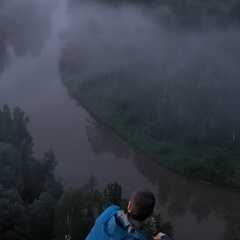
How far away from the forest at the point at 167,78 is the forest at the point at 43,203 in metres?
6.80

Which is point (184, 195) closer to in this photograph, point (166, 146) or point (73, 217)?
point (166, 146)

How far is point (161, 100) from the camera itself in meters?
22.5

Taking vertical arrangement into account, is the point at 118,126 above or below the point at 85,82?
below

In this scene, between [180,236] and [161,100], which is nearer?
[180,236]

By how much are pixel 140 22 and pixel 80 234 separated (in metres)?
21.6

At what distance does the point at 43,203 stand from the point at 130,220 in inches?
430

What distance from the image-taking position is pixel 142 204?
2428 mm

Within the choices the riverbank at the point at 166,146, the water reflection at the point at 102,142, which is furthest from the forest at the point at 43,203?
the riverbank at the point at 166,146

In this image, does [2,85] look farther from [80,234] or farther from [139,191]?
[139,191]

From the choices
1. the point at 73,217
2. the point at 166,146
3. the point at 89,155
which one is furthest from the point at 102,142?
the point at 73,217

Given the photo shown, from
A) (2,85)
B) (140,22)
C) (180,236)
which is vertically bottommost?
(180,236)

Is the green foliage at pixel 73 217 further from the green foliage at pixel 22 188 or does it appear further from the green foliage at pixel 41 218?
the green foliage at pixel 22 188

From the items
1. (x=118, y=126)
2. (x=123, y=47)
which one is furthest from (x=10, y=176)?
(x=123, y=47)

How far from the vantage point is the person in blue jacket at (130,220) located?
2.44 metres
